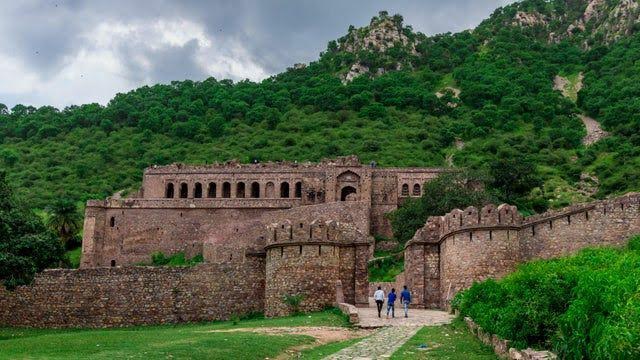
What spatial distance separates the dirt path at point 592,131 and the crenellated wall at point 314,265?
73482mm

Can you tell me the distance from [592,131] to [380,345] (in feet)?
291

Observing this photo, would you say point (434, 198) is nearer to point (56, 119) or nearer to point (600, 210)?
point (600, 210)

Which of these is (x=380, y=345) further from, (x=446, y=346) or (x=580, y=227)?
(x=580, y=227)

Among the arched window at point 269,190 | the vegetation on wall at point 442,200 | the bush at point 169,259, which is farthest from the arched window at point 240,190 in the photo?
the vegetation on wall at point 442,200

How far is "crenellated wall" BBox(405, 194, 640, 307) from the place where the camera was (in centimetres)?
2608

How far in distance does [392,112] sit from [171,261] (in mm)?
62264

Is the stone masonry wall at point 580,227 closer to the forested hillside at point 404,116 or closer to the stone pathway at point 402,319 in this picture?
the stone pathway at point 402,319

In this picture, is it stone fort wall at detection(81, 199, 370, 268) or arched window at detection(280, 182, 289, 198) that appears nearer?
stone fort wall at detection(81, 199, 370, 268)

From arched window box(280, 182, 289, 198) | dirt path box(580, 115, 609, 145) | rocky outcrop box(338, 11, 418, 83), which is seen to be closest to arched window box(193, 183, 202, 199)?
arched window box(280, 182, 289, 198)

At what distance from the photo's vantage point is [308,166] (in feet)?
227

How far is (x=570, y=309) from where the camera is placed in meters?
11.1

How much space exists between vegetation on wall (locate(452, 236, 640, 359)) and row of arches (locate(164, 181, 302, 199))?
48123 mm

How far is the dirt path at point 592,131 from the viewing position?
95125 millimetres

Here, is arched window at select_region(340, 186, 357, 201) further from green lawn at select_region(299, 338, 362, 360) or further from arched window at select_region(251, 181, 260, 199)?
green lawn at select_region(299, 338, 362, 360)
